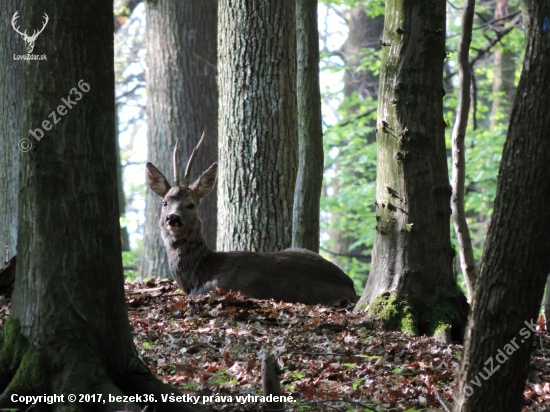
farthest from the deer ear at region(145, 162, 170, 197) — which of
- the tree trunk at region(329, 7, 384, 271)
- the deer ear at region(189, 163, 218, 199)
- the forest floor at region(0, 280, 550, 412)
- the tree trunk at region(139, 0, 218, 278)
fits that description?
the tree trunk at region(329, 7, 384, 271)

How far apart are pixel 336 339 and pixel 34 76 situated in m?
3.37

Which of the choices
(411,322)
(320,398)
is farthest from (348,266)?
(320,398)

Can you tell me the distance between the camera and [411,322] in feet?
22.2

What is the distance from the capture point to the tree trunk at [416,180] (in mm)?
6863

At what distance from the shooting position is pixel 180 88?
15.5m

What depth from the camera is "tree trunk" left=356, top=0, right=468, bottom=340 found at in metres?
6.86

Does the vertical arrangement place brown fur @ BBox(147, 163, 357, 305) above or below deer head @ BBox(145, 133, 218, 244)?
below

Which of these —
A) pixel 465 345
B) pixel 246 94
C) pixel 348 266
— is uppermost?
pixel 246 94

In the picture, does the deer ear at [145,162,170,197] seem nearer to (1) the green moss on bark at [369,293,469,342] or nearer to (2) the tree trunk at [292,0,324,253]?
(2) the tree trunk at [292,0,324,253]

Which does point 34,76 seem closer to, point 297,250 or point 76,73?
point 76,73

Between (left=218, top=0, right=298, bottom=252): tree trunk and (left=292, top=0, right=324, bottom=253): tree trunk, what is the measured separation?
62 cm

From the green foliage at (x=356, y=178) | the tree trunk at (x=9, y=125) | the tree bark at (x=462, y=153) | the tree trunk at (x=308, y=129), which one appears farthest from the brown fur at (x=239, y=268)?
the green foliage at (x=356, y=178)

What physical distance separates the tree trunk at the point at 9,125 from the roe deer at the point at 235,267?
1733 millimetres
